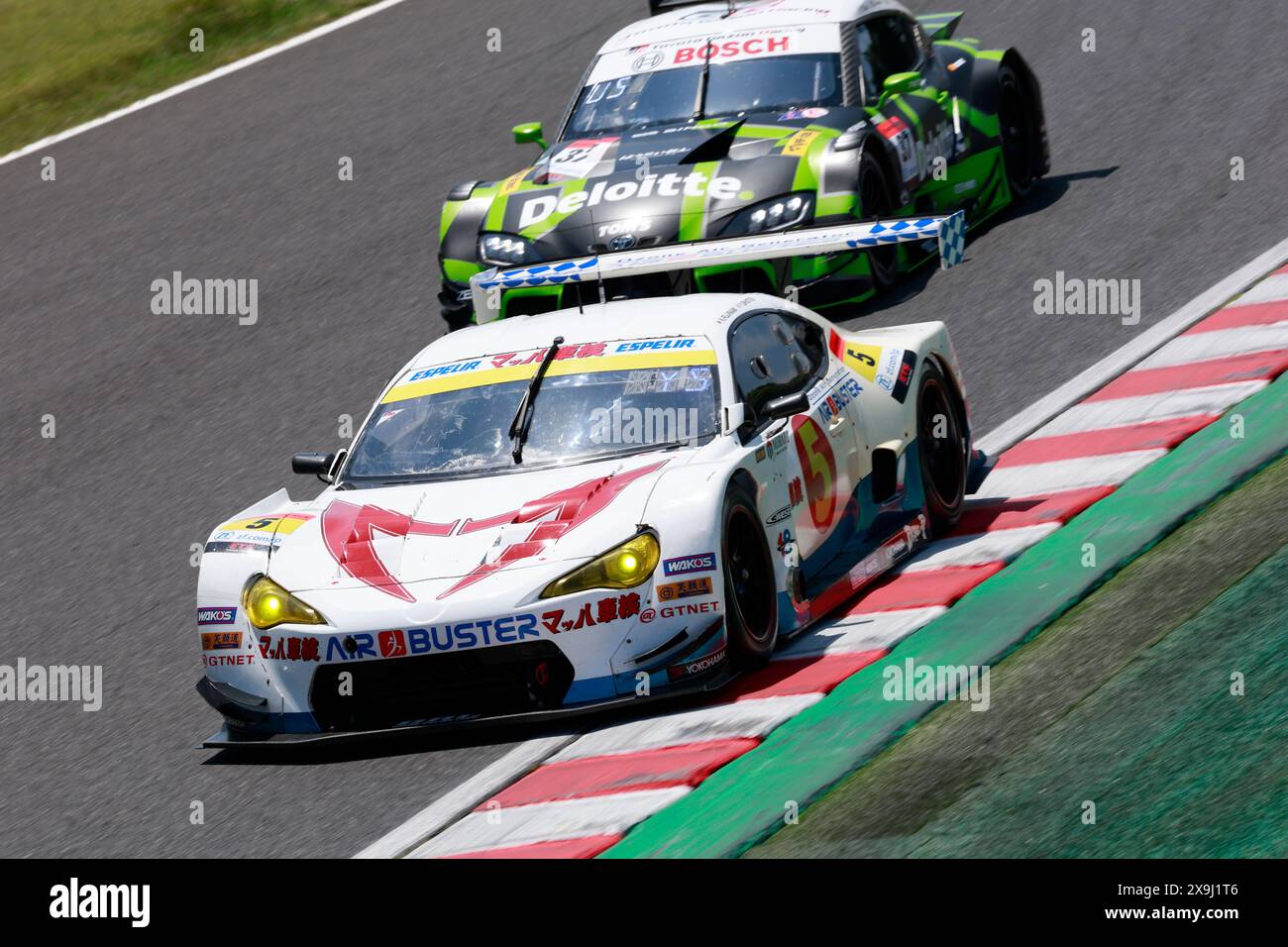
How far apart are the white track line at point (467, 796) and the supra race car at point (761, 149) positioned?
182 inches

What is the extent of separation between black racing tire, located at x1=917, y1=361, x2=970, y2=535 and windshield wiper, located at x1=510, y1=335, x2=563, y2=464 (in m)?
1.62

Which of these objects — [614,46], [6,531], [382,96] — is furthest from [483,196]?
[382,96]

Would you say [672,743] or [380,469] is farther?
[380,469]

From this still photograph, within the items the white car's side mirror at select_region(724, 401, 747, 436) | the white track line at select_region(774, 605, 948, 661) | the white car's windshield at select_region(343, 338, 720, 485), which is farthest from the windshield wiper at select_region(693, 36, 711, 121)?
the white track line at select_region(774, 605, 948, 661)

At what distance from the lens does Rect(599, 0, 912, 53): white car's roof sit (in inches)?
491

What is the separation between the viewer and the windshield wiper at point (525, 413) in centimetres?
718

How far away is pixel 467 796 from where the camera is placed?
6078 millimetres

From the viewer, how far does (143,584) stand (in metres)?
8.92

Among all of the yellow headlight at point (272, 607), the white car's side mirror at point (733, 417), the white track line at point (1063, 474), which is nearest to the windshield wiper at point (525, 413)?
the white car's side mirror at point (733, 417)

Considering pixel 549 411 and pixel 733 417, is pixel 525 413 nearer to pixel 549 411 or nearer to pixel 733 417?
pixel 549 411

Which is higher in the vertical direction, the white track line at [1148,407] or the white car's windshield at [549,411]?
the white car's windshield at [549,411]

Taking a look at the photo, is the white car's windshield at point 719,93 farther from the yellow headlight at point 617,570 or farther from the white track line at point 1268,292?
the yellow headlight at point 617,570
